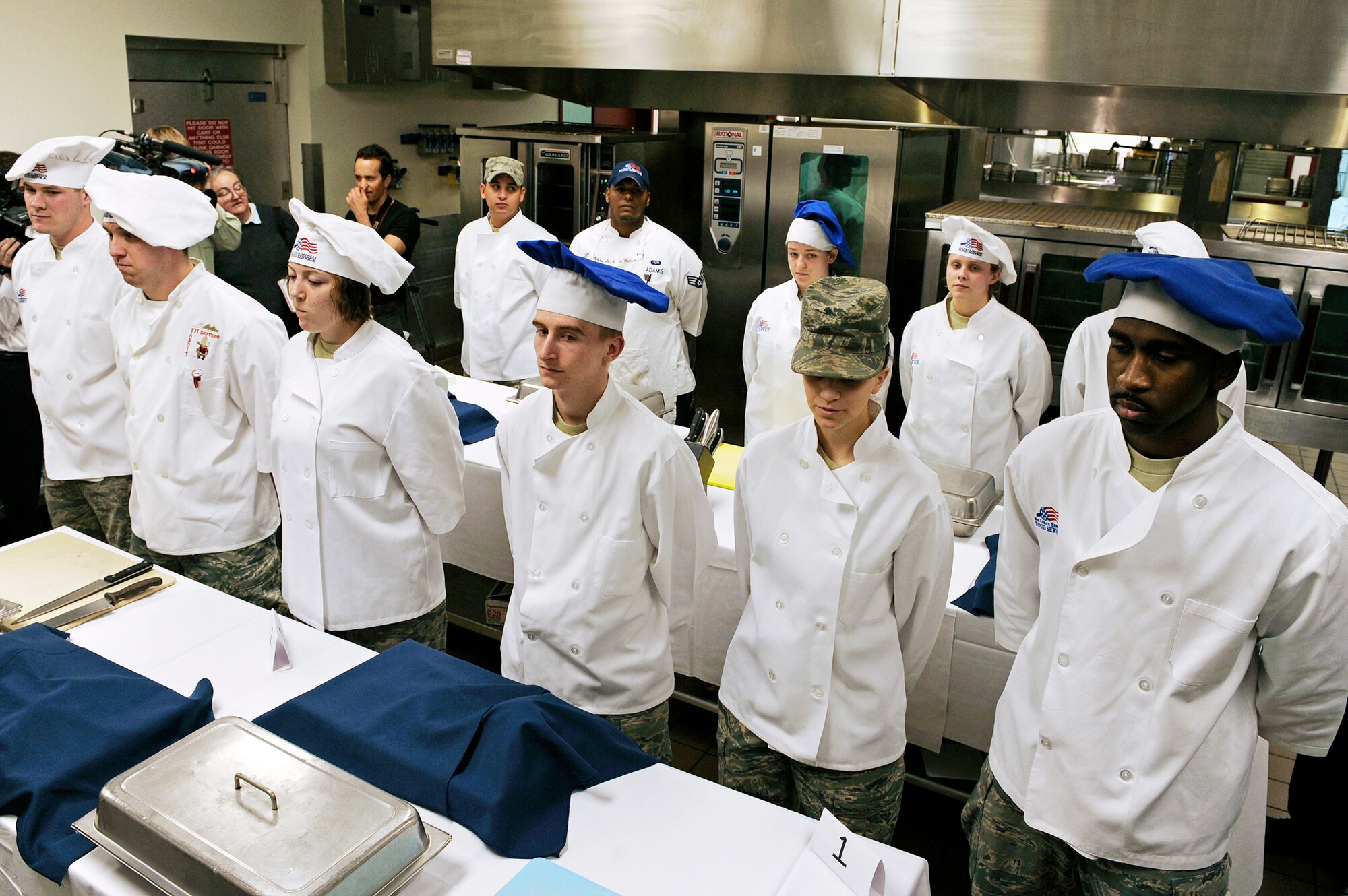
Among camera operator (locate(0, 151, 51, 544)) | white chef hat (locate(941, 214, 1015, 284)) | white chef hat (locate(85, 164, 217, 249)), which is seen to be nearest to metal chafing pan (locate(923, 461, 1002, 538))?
white chef hat (locate(941, 214, 1015, 284))

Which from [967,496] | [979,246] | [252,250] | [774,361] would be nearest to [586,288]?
[967,496]

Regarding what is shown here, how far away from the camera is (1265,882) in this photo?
8.61ft

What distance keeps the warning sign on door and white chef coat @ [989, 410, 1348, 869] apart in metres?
5.64

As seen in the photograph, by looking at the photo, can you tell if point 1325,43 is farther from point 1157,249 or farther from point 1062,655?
point 1062,655

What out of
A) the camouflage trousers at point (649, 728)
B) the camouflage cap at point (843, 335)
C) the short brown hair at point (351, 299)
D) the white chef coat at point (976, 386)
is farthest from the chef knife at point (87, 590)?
the white chef coat at point (976, 386)

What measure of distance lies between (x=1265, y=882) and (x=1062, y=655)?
154 cm

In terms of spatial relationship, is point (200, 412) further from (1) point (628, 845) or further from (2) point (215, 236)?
(2) point (215, 236)

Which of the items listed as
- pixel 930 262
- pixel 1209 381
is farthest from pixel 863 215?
pixel 1209 381

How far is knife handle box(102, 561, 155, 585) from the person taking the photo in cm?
221

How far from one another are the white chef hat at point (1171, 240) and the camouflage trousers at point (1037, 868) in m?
1.88

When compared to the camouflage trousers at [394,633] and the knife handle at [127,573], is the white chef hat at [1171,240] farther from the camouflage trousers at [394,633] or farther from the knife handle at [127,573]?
the knife handle at [127,573]

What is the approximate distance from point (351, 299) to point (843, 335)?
1172 millimetres

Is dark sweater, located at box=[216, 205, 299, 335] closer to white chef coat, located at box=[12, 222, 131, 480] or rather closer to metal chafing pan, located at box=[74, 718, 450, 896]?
white chef coat, located at box=[12, 222, 131, 480]

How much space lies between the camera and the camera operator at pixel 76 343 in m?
3.07
